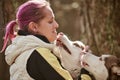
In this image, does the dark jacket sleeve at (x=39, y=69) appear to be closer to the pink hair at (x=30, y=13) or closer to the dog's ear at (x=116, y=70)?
the pink hair at (x=30, y=13)

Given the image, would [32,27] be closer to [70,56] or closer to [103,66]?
[70,56]

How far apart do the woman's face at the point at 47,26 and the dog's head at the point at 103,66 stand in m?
0.55

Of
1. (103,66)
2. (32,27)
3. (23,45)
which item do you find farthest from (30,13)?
(103,66)

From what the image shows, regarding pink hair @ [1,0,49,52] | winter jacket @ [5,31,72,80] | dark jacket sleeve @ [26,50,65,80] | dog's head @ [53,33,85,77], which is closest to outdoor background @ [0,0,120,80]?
dog's head @ [53,33,85,77]

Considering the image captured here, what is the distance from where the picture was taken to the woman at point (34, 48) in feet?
14.5

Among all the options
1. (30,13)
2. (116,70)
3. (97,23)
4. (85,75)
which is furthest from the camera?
(97,23)

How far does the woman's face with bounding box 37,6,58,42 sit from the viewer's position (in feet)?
15.2

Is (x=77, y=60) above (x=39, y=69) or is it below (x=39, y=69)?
below

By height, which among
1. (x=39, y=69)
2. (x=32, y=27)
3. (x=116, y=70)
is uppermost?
(x=32, y=27)

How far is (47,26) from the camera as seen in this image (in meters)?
4.64

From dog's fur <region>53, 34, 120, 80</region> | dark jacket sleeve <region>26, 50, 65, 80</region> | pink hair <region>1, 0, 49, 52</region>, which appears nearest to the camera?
dark jacket sleeve <region>26, 50, 65, 80</region>

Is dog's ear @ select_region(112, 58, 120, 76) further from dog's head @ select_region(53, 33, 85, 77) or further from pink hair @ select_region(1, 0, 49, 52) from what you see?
pink hair @ select_region(1, 0, 49, 52)

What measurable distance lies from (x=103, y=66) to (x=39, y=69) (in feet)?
3.11

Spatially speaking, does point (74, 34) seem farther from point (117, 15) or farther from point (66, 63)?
point (66, 63)
